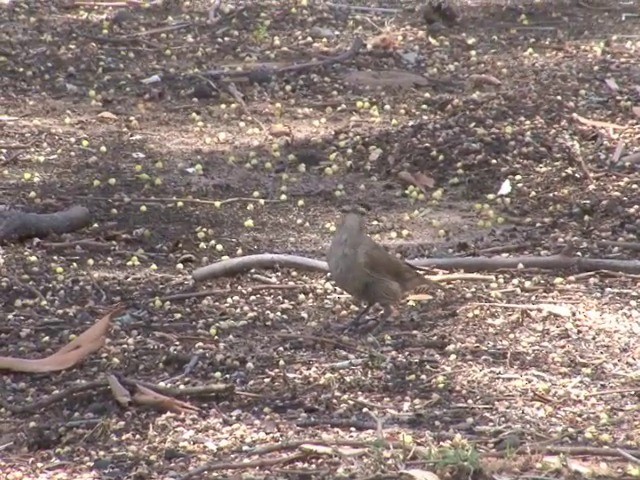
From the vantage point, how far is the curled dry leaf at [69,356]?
5.14 meters

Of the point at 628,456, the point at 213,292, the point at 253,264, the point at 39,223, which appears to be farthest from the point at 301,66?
the point at 628,456

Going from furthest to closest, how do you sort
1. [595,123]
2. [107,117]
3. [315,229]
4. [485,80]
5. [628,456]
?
[485,80], [107,117], [595,123], [315,229], [628,456]

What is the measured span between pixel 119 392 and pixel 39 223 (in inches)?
70.2

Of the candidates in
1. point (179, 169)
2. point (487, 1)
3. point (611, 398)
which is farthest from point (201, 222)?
point (487, 1)

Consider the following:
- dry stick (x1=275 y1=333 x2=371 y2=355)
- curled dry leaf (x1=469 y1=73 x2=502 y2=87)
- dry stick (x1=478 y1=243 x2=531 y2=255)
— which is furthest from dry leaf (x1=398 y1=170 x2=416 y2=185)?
dry stick (x1=275 y1=333 x2=371 y2=355)

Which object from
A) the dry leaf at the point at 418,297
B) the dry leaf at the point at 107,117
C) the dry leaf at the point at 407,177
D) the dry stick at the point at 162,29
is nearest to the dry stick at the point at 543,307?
the dry leaf at the point at 418,297

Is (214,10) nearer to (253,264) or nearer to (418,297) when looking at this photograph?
(253,264)

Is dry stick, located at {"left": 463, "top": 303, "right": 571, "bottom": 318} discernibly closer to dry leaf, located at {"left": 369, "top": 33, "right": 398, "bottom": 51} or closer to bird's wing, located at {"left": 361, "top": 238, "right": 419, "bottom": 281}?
bird's wing, located at {"left": 361, "top": 238, "right": 419, "bottom": 281}

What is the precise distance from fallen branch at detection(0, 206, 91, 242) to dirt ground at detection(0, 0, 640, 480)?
0.05 m

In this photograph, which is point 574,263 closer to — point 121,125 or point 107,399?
point 107,399

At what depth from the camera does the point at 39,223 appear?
6.41 meters

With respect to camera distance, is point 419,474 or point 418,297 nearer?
point 419,474

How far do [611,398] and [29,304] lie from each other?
7.91 feet

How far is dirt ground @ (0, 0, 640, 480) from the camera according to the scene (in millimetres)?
4602
